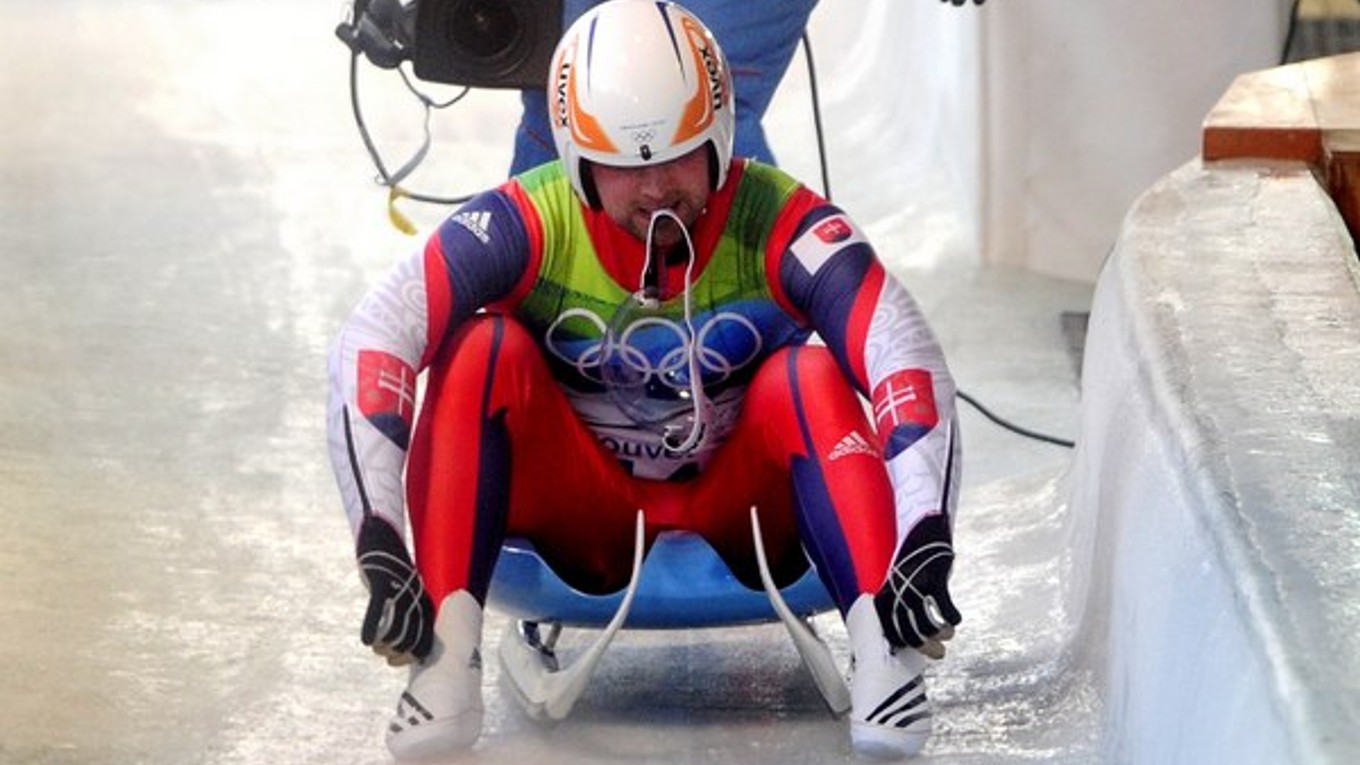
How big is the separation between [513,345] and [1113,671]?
31.7 inches

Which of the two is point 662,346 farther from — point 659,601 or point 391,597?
point 391,597

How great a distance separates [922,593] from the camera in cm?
294

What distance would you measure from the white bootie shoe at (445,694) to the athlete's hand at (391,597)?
2.3 inches

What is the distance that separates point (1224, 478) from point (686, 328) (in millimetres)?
978

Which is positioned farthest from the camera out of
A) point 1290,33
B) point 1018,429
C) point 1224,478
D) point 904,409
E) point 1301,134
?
point 1290,33

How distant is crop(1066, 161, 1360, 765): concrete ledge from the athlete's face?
535 millimetres

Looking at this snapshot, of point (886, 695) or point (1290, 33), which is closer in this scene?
point (886, 695)

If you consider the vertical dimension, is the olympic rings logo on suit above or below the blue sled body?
above

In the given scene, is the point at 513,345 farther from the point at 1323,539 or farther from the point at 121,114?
the point at 121,114

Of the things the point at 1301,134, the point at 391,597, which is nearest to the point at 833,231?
the point at 391,597

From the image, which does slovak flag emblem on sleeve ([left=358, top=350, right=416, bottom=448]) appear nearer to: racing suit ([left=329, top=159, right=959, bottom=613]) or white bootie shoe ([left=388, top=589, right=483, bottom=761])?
racing suit ([left=329, top=159, right=959, bottom=613])

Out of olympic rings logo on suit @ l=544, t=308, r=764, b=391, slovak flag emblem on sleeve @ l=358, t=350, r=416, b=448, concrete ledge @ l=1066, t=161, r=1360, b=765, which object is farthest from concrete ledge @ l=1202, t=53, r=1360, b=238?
slovak flag emblem on sleeve @ l=358, t=350, r=416, b=448

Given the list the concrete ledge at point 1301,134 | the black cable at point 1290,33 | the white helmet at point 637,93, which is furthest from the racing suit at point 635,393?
the black cable at point 1290,33

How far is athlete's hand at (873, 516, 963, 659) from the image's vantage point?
116 inches
